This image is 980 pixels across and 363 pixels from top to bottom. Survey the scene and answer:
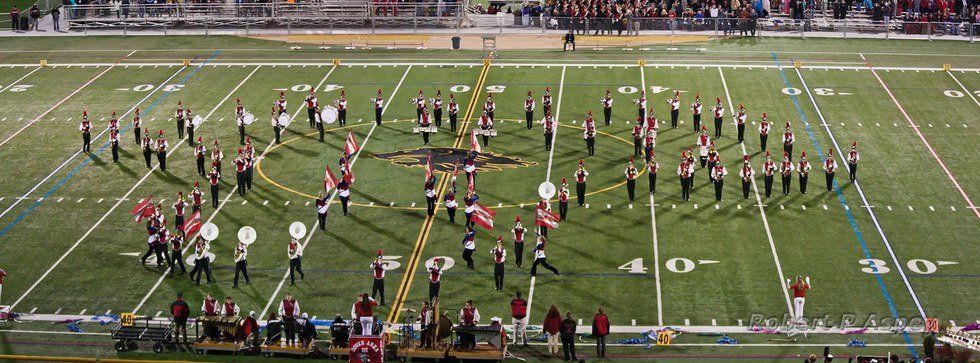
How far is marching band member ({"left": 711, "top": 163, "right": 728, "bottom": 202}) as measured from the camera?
4472 cm

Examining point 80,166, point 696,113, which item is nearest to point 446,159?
point 696,113

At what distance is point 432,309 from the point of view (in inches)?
1321

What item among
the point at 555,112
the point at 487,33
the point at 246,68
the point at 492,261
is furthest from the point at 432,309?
the point at 487,33

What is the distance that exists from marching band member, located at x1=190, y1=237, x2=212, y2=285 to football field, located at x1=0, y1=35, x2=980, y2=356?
558 mm

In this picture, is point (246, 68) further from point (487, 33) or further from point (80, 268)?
point (80, 268)

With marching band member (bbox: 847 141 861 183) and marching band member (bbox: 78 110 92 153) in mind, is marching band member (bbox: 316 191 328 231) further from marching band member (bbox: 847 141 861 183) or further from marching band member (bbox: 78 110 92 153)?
marching band member (bbox: 847 141 861 183)

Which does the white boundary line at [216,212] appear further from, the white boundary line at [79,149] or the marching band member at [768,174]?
the marching band member at [768,174]

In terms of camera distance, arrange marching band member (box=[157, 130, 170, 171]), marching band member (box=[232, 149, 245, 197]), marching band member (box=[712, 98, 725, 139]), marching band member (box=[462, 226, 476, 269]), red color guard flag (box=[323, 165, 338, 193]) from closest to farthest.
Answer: marching band member (box=[462, 226, 476, 269]) → red color guard flag (box=[323, 165, 338, 193]) → marching band member (box=[232, 149, 245, 197]) → marching band member (box=[157, 130, 170, 171]) → marching band member (box=[712, 98, 725, 139])

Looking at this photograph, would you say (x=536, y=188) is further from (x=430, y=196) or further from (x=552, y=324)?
(x=552, y=324)

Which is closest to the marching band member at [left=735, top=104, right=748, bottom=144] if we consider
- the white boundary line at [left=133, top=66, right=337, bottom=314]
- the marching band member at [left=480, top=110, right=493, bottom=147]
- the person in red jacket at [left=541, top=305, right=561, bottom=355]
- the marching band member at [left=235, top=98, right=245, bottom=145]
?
the marching band member at [left=480, top=110, right=493, bottom=147]

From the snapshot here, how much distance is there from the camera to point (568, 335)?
1296 inches

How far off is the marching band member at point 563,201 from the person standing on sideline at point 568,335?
10101mm

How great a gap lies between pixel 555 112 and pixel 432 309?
2319 centimetres

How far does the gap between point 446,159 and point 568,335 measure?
17.2m
